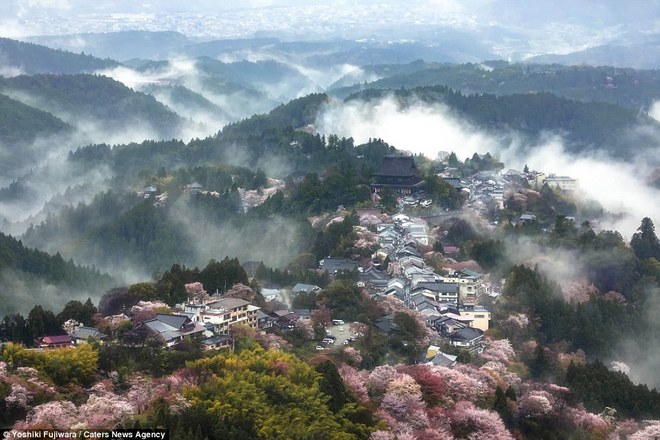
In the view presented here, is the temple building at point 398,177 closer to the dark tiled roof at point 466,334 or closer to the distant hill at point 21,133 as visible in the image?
the dark tiled roof at point 466,334

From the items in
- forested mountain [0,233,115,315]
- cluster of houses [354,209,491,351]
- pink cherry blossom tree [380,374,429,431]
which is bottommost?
forested mountain [0,233,115,315]

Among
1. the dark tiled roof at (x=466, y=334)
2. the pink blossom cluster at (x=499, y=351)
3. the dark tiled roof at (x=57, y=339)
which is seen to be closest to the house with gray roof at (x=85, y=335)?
the dark tiled roof at (x=57, y=339)

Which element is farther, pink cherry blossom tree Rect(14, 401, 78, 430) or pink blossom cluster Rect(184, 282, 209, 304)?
pink blossom cluster Rect(184, 282, 209, 304)

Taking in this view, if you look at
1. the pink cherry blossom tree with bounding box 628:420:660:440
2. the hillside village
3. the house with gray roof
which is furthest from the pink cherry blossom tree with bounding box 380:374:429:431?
the house with gray roof

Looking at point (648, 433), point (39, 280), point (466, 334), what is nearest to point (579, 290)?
point (466, 334)

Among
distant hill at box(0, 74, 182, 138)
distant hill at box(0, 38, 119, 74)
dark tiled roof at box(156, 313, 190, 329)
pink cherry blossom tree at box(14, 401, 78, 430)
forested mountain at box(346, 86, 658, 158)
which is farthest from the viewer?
distant hill at box(0, 38, 119, 74)

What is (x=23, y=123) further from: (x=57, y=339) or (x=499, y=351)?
(x=499, y=351)

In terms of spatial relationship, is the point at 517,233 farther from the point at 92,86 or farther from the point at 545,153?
the point at 92,86

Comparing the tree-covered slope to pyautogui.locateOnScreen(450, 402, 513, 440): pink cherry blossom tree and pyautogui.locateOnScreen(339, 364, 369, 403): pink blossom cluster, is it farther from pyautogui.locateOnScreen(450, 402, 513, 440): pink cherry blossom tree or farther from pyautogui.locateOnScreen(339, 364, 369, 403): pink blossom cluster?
pyautogui.locateOnScreen(450, 402, 513, 440): pink cherry blossom tree
